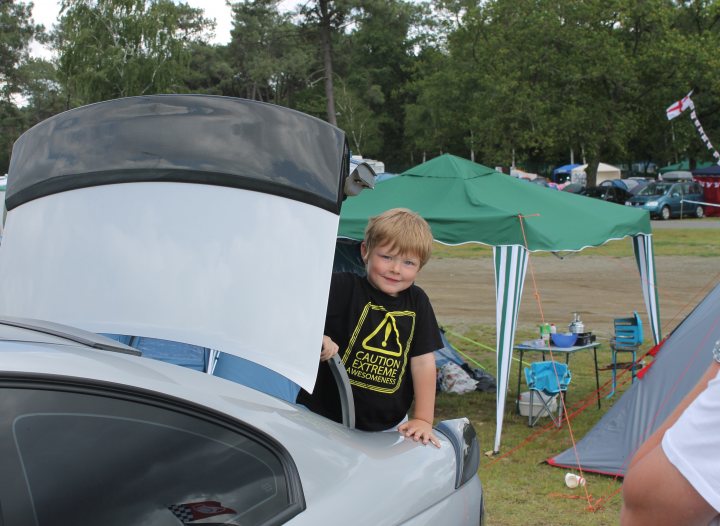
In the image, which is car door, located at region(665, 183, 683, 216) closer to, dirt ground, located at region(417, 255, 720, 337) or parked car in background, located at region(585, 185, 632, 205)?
parked car in background, located at region(585, 185, 632, 205)

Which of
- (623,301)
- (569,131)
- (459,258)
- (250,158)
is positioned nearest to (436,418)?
(250,158)

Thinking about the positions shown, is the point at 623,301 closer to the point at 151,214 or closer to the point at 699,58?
the point at 151,214

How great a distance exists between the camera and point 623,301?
565 inches

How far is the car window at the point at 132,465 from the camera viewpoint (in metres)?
1.58

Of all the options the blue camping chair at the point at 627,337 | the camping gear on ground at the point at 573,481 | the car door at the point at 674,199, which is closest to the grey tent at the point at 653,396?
the camping gear on ground at the point at 573,481

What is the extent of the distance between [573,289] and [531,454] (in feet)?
31.0

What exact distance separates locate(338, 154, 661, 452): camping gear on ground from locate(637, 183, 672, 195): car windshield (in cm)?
2670

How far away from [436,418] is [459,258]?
1383 cm

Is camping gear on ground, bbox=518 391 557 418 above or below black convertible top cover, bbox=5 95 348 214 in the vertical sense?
below

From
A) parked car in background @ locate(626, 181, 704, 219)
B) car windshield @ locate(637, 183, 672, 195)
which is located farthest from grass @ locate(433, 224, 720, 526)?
car windshield @ locate(637, 183, 672, 195)

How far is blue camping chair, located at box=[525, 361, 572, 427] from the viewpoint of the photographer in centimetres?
750

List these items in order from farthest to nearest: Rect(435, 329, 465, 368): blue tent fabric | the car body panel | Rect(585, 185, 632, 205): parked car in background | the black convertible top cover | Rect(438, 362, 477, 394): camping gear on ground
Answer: Rect(585, 185, 632, 205): parked car in background → Rect(435, 329, 465, 368): blue tent fabric → Rect(438, 362, 477, 394): camping gear on ground → the black convertible top cover → the car body panel

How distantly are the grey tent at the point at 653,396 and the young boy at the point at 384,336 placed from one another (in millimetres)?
2762

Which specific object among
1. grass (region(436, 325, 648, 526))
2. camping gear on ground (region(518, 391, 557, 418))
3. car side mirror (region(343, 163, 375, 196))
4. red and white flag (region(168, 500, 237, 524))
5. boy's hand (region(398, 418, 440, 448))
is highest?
car side mirror (region(343, 163, 375, 196))
